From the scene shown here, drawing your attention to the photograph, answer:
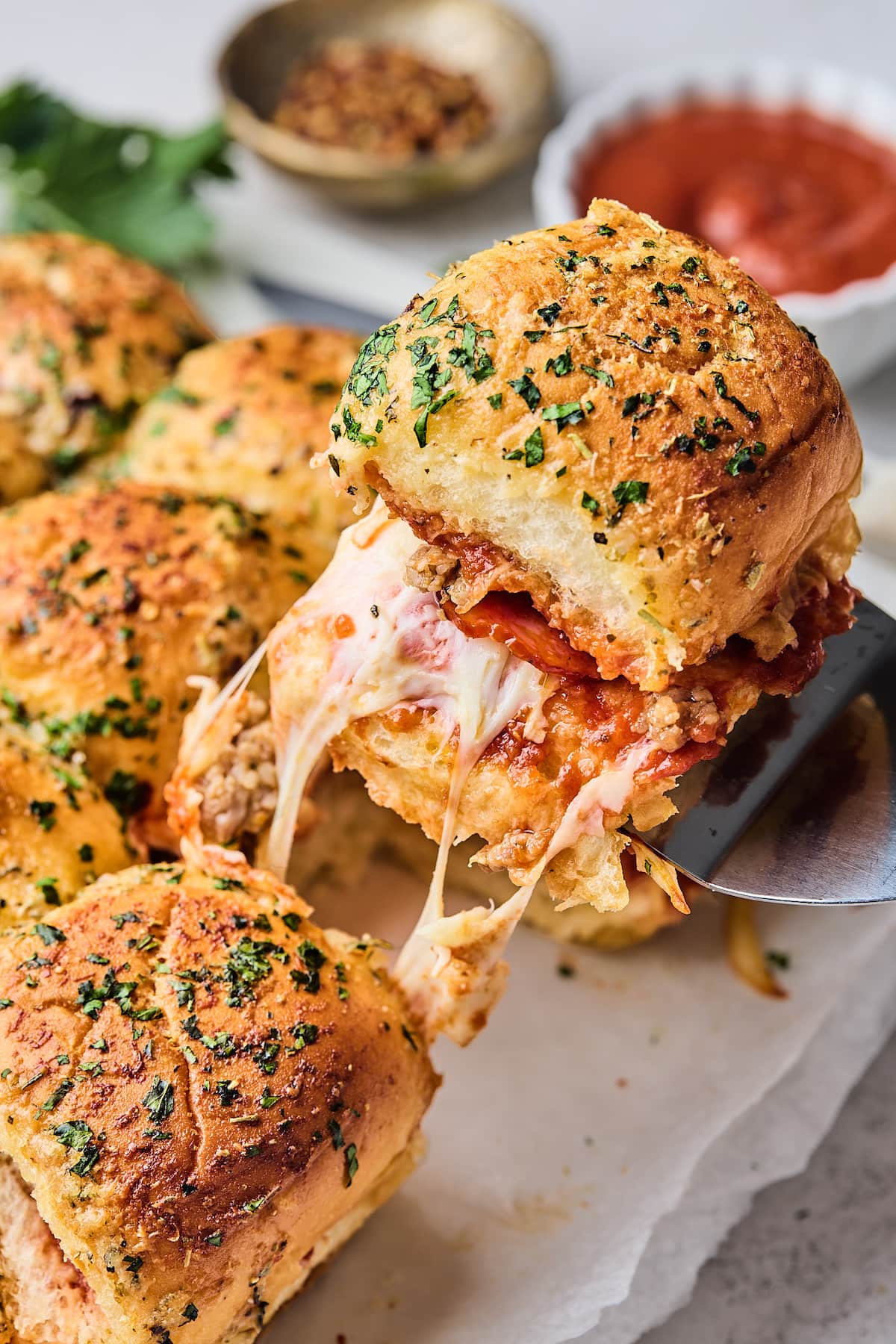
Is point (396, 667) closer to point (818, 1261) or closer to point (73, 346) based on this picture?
point (818, 1261)

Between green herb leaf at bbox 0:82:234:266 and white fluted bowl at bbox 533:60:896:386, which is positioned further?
green herb leaf at bbox 0:82:234:266

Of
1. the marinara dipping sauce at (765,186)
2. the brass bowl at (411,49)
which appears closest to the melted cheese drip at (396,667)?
the marinara dipping sauce at (765,186)

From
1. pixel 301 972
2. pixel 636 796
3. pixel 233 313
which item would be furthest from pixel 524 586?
pixel 233 313

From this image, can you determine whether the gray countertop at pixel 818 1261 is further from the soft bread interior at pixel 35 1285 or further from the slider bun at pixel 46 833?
the slider bun at pixel 46 833

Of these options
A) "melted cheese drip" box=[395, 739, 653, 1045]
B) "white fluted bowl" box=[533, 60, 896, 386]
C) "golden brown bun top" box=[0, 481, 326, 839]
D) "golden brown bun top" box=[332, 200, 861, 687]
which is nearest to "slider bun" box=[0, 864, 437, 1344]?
"melted cheese drip" box=[395, 739, 653, 1045]

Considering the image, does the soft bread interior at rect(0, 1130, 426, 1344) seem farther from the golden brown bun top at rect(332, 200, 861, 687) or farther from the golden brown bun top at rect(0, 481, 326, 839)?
the golden brown bun top at rect(332, 200, 861, 687)

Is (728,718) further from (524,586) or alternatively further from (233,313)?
(233,313)
